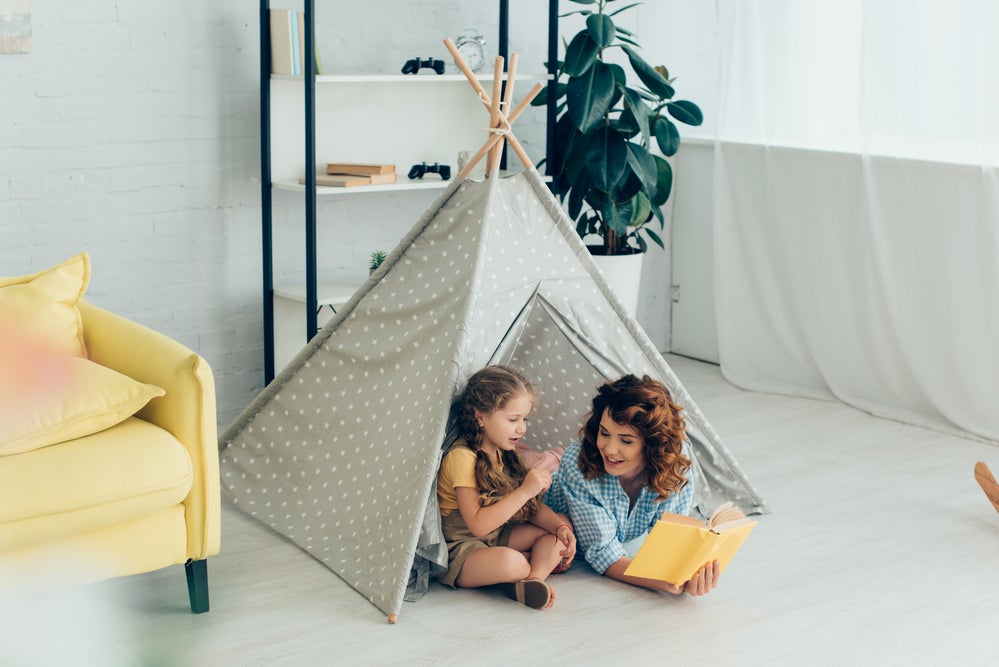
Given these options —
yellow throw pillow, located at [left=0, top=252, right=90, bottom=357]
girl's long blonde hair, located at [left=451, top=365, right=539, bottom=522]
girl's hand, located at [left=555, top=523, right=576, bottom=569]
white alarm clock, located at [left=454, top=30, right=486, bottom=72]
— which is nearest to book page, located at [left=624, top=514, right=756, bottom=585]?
girl's hand, located at [left=555, top=523, right=576, bottom=569]

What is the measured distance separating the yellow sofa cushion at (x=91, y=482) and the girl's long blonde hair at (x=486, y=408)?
0.58 meters

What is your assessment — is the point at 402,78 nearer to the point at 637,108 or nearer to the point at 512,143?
the point at 637,108

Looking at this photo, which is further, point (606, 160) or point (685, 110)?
point (685, 110)

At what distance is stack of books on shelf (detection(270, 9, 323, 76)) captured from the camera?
3209 millimetres

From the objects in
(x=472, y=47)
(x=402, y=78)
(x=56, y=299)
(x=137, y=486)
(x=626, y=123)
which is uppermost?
(x=472, y=47)

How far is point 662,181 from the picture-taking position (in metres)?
4.04

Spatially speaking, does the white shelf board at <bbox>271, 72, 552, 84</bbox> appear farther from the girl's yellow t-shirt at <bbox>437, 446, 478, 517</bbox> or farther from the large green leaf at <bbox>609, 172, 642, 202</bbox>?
the girl's yellow t-shirt at <bbox>437, 446, 478, 517</bbox>

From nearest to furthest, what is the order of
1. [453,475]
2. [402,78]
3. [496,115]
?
[453,475], [496,115], [402,78]

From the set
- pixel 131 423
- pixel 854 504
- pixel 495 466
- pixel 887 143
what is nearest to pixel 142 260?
pixel 131 423

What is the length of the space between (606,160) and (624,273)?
0.46 meters

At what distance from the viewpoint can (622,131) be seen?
12.4ft

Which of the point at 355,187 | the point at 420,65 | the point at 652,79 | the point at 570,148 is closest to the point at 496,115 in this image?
the point at 355,187

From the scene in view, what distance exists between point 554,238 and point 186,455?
3.33ft

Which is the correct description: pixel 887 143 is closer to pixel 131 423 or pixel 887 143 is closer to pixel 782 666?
pixel 782 666
